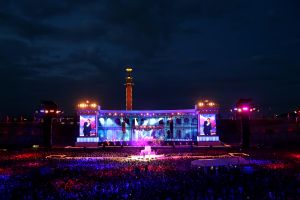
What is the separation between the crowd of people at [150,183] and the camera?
66.9 feet

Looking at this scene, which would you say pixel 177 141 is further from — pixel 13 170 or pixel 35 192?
pixel 35 192

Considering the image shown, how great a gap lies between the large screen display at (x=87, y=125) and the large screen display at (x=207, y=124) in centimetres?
1630

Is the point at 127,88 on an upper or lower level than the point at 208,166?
upper

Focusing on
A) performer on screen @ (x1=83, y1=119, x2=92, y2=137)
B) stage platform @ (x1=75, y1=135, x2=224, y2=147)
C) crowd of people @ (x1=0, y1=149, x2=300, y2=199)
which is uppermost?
performer on screen @ (x1=83, y1=119, x2=92, y2=137)

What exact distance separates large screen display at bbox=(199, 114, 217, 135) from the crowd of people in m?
29.9

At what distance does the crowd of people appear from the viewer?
2041 centimetres

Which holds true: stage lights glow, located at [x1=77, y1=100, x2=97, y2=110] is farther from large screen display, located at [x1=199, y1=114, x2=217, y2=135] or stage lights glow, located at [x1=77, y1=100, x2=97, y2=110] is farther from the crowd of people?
A: the crowd of people

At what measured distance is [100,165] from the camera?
37.3 meters

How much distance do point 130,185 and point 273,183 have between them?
7.84 metres

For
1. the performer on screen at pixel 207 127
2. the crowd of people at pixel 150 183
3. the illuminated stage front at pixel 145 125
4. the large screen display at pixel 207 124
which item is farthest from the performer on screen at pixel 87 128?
the crowd of people at pixel 150 183

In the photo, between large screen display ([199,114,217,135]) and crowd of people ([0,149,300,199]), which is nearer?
crowd of people ([0,149,300,199])

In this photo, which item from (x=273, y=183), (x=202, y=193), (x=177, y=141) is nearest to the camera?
(x=202, y=193)

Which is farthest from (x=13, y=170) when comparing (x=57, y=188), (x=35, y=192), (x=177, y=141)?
(x=177, y=141)

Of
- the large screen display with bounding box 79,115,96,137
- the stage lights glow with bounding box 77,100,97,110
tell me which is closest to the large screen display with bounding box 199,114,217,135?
the large screen display with bounding box 79,115,96,137
